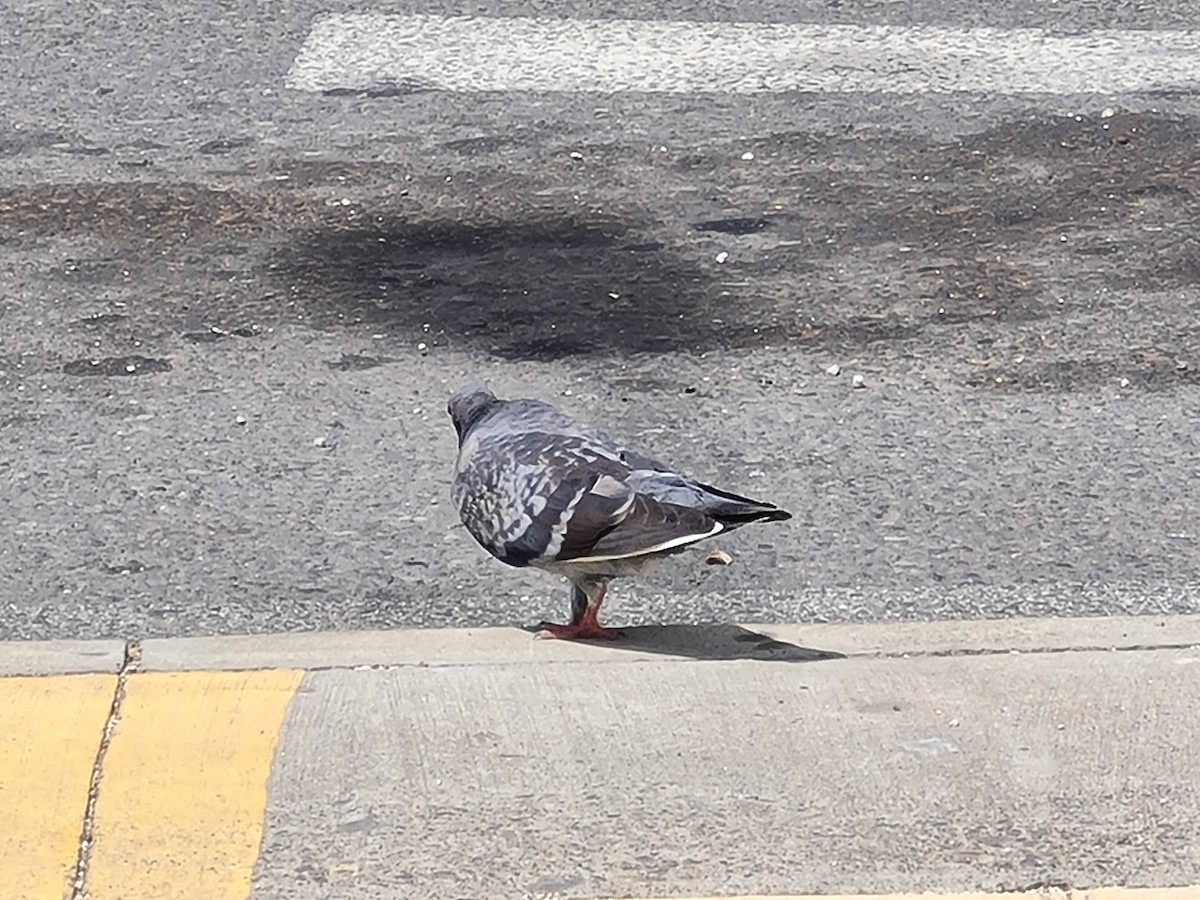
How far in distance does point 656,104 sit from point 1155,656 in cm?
469

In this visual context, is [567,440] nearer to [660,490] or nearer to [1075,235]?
[660,490]

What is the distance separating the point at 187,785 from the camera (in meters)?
3.87

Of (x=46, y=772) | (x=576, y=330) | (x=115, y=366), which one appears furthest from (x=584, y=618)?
(x=115, y=366)

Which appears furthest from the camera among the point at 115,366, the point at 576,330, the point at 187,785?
the point at 576,330

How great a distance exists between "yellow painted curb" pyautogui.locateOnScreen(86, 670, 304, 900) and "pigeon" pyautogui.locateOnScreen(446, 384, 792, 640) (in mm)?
571

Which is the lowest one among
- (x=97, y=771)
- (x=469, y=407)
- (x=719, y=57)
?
(x=719, y=57)

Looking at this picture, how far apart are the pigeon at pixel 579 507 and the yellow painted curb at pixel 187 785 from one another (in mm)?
571

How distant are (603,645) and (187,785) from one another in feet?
3.43

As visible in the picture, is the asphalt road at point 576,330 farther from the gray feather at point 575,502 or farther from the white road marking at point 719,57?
the gray feather at point 575,502

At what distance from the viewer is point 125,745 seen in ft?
13.2

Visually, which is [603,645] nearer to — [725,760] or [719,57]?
[725,760]

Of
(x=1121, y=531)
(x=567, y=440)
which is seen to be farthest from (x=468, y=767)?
(x=1121, y=531)

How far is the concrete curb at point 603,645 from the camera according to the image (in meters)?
4.42

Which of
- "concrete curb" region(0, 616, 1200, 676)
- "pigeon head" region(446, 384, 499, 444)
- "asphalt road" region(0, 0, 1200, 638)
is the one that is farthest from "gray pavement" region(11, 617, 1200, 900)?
"pigeon head" region(446, 384, 499, 444)
